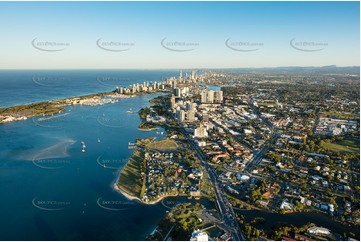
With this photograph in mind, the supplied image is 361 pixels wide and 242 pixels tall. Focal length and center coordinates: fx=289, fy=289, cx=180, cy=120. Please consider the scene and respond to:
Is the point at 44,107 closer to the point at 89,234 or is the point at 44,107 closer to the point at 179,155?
the point at 179,155

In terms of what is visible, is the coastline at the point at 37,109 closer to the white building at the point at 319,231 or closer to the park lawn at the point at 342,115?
the white building at the point at 319,231

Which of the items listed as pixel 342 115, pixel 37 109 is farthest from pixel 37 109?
pixel 342 115

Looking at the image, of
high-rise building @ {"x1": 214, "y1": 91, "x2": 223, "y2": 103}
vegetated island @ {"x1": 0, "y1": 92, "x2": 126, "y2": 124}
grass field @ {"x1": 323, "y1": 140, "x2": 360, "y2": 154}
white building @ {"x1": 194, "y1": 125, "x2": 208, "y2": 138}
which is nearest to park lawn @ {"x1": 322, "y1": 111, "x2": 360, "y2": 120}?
grass field @ {"x1": 323, "y1": 140, "x2": 360, "y2": 154}

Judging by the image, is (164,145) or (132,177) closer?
(132,177)

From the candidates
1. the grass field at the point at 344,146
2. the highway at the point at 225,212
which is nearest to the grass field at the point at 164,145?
the highway at the point at 225,212

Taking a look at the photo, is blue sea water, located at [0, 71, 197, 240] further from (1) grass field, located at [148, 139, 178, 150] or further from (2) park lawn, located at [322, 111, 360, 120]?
(2) park lawn, located at [322, 111, 360, 120]

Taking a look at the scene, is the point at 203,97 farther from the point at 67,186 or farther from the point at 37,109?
the point at 67,186
